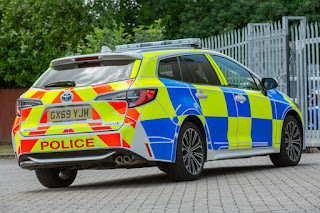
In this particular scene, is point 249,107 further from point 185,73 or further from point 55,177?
point 55,177

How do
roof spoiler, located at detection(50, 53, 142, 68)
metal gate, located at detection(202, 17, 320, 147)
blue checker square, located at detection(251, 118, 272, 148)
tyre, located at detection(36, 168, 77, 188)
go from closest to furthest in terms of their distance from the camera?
roof spoiler, located at detection(50, 53, 142, 68) < tyre, located at detection(36, 168, 77, 188) < blue checker square, located at detection(251, 118, 272, 148) < metal gate, located at detection(202, 17, 320, 147)

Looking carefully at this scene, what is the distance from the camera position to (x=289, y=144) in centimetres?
1137

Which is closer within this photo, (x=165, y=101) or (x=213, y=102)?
(x=165, y=101)

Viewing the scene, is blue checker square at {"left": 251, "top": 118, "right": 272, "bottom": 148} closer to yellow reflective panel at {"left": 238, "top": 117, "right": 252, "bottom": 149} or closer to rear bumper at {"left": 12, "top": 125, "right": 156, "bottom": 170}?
yellow reflective panel at {"left": 238, "top": 117, "right": 252, "bottom": 149}

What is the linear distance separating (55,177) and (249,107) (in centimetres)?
286

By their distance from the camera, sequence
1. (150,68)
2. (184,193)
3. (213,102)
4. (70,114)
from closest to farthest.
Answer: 1. (184,193)
2. (70,114)
3. (150,68)
4. (213,102)

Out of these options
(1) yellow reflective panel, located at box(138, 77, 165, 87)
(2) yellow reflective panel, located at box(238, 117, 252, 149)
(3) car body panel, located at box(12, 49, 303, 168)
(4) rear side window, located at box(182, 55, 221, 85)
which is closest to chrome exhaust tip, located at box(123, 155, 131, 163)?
(3) car body panel, located at box(12, 49, 303, 168)

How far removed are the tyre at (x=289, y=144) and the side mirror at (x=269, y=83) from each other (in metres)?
0.65

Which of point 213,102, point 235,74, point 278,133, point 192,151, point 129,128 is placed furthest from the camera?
point 278,133

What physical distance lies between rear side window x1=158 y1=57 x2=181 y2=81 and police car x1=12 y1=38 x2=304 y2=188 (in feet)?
0.05

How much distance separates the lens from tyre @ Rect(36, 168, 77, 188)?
31.8 feet

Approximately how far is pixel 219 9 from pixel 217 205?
29.8m

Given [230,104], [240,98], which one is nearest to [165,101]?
[230,104]

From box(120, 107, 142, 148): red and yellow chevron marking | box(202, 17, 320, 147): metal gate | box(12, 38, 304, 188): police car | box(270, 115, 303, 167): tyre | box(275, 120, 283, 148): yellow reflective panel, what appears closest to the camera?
box(120, 107, 142, 148): red and yellow chevron marking
